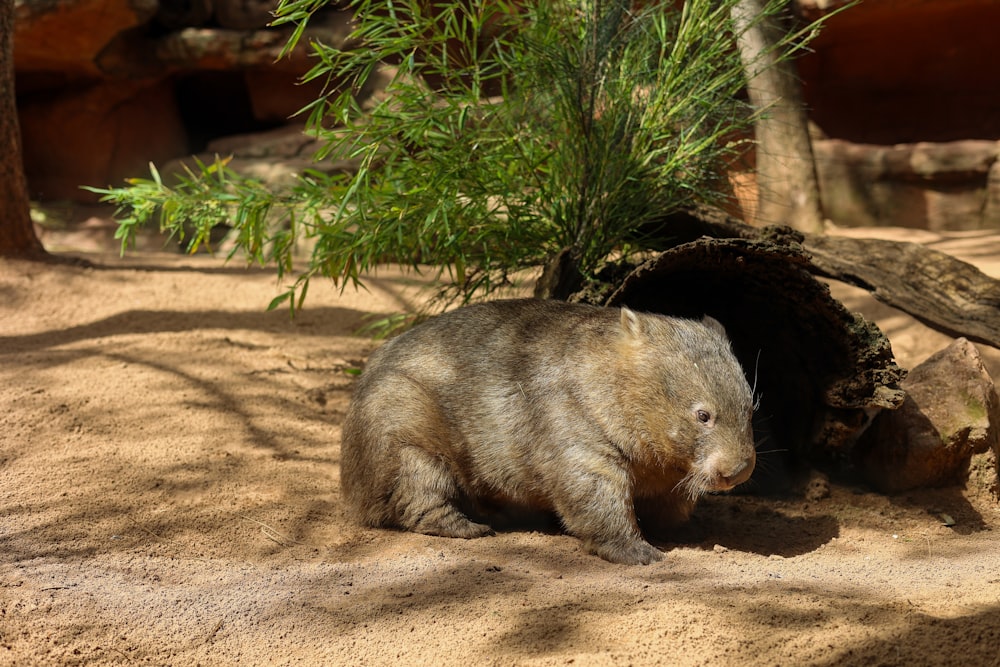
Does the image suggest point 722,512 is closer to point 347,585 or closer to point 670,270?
point 670,270

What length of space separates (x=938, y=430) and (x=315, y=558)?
270cm

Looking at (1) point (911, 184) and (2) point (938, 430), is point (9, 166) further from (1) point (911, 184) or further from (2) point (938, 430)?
(1) point (911, 184)

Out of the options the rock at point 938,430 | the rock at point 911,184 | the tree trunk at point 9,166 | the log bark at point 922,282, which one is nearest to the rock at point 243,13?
the tree trunk at point 9,166

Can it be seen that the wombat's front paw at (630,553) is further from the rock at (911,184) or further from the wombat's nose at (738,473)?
the rock at (911,184)

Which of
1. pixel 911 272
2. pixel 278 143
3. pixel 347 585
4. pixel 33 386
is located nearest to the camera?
pixel 347 585

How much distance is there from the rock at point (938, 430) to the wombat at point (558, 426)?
1081 mm

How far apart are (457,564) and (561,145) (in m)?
2.37

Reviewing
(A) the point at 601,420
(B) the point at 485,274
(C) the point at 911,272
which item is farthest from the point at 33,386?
(C) the point at 911,272

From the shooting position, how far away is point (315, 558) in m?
3.37

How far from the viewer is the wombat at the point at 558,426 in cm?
343

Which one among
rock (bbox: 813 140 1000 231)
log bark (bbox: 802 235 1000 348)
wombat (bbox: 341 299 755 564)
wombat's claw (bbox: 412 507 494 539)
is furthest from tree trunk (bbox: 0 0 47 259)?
rock (bbox: 813 140 1000 231)

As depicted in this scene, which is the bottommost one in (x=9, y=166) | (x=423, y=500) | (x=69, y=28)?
(x=423, y=500)

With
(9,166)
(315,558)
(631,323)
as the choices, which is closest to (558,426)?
(631,323)

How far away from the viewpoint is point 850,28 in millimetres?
9148
